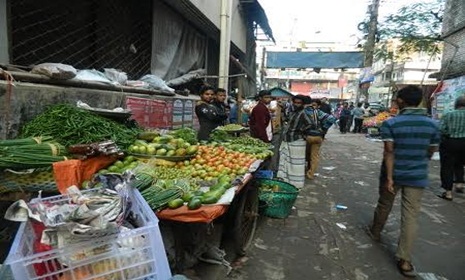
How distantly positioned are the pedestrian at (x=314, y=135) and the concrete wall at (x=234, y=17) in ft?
11.3

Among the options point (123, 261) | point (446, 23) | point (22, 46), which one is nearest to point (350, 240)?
point (123, 261)

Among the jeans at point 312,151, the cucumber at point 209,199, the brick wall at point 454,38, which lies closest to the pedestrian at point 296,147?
Result: the jeans at point 312,151

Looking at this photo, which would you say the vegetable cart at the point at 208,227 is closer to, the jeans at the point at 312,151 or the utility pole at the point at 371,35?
the jeans at the point at 312,151

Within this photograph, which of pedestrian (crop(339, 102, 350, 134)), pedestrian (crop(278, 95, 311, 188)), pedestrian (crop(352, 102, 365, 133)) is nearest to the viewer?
pedestrian (crop(278, 95, 311, 188))

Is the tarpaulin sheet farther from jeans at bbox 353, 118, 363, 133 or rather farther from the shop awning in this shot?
jeans at bbox 353, 118, 363, 133

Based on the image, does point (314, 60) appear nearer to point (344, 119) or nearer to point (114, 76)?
point (344, 119)

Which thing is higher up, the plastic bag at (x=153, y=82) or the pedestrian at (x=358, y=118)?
the plastic bag at (x=153, y=82)

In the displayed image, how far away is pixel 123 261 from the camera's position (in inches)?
79.4

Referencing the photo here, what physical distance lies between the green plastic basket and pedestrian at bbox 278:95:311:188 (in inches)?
67.5

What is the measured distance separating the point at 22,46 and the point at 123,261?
4.64 metres

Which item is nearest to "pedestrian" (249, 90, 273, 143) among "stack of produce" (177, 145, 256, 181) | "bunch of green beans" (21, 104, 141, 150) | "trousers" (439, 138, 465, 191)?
"stack of produce" (177, 145, 256, 181)

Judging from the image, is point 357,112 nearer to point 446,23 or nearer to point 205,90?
point 446,23

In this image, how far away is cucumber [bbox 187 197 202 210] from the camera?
308 cm

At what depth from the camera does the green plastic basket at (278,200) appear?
5906mm
